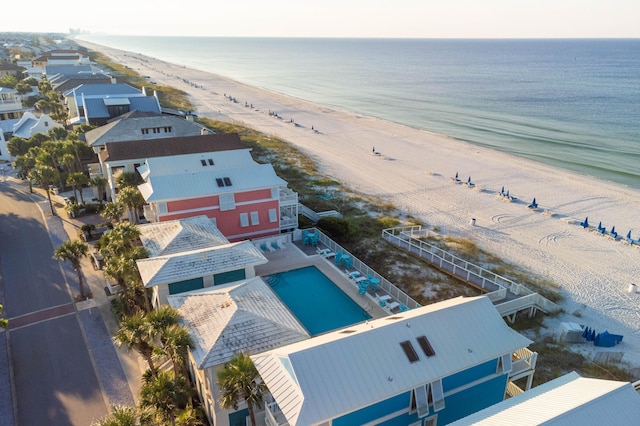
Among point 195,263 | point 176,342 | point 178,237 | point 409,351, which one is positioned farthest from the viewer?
point 178,237

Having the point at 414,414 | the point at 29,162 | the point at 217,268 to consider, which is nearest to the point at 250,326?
the point at 217,268

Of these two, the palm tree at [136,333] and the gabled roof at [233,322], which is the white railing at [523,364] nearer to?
the gabled roof at [233,322]

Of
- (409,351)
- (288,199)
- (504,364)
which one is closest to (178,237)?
(288,199)

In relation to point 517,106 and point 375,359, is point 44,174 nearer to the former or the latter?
point 375,359

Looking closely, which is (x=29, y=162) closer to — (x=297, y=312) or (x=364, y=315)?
(x=297, y=312)

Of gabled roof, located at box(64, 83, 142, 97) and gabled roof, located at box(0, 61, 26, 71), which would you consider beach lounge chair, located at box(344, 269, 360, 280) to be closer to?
gabled roof, located at box(64, 83, 142, 97)

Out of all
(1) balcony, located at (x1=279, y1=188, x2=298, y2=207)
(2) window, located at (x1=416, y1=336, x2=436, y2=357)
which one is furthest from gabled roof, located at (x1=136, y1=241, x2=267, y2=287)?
(1) balcony, located at (x1=279, y1=188, x2=298, y2=207)
